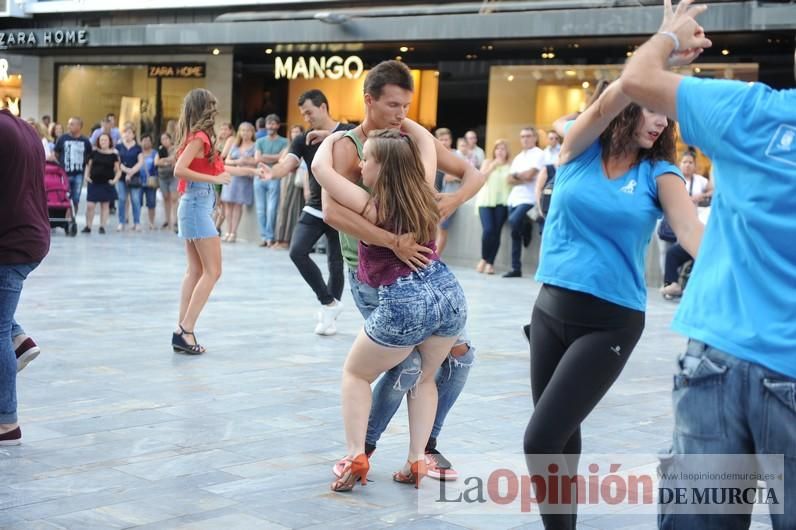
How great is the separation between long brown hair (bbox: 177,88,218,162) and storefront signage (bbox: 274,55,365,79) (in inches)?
631

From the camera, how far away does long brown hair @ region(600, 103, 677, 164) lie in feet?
13.4

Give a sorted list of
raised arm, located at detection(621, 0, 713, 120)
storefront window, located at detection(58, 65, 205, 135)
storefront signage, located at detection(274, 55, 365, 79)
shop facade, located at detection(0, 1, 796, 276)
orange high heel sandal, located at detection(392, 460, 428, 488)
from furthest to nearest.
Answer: storefront window, located at detection(58, 65, 205, 135) → storefront signage, located at detection(274, 55, 365, 79) → shop facade, located at detection(0, 1, 796, 276) → orange high heel sandal, located at detection(392, 460, 428, 488) → raised arm, located at detection(621, 0, 713, 120)

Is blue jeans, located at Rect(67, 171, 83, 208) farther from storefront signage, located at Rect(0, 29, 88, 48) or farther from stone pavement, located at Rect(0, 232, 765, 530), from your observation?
storefront signage, located at Rect(0, 29, 88, 48)

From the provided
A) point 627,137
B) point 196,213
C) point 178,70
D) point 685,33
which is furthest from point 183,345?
point 178,70

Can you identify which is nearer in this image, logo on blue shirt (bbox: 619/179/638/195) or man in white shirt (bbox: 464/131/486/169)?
logo on blue shirt (bbox: 619/179/638/195)

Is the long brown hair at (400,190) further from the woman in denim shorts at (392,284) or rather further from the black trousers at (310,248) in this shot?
the black trousers at (310,248)

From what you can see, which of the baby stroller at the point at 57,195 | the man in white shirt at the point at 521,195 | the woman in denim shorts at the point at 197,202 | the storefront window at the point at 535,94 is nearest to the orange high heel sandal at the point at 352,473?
the woman in denim shorts at the point at 197,202

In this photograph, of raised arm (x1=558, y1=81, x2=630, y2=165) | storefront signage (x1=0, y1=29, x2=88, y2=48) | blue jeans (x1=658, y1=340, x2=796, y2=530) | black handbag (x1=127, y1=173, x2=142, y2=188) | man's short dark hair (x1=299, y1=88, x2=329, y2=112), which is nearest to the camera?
blue jeans (x1=658, y1=340, x2=796, y2=530)

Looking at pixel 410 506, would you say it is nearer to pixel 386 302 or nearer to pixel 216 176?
pixel 386 302

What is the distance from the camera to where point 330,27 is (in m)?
22.1

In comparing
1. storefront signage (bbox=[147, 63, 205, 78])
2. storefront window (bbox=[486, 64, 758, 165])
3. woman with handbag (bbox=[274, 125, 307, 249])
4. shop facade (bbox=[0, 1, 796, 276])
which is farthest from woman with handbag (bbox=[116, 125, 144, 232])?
storefront signage (bbox=[147, 63, 205, 78])

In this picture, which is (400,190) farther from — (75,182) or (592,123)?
(75,182)

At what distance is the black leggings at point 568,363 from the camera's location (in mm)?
3916

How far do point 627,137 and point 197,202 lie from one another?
190 inches
